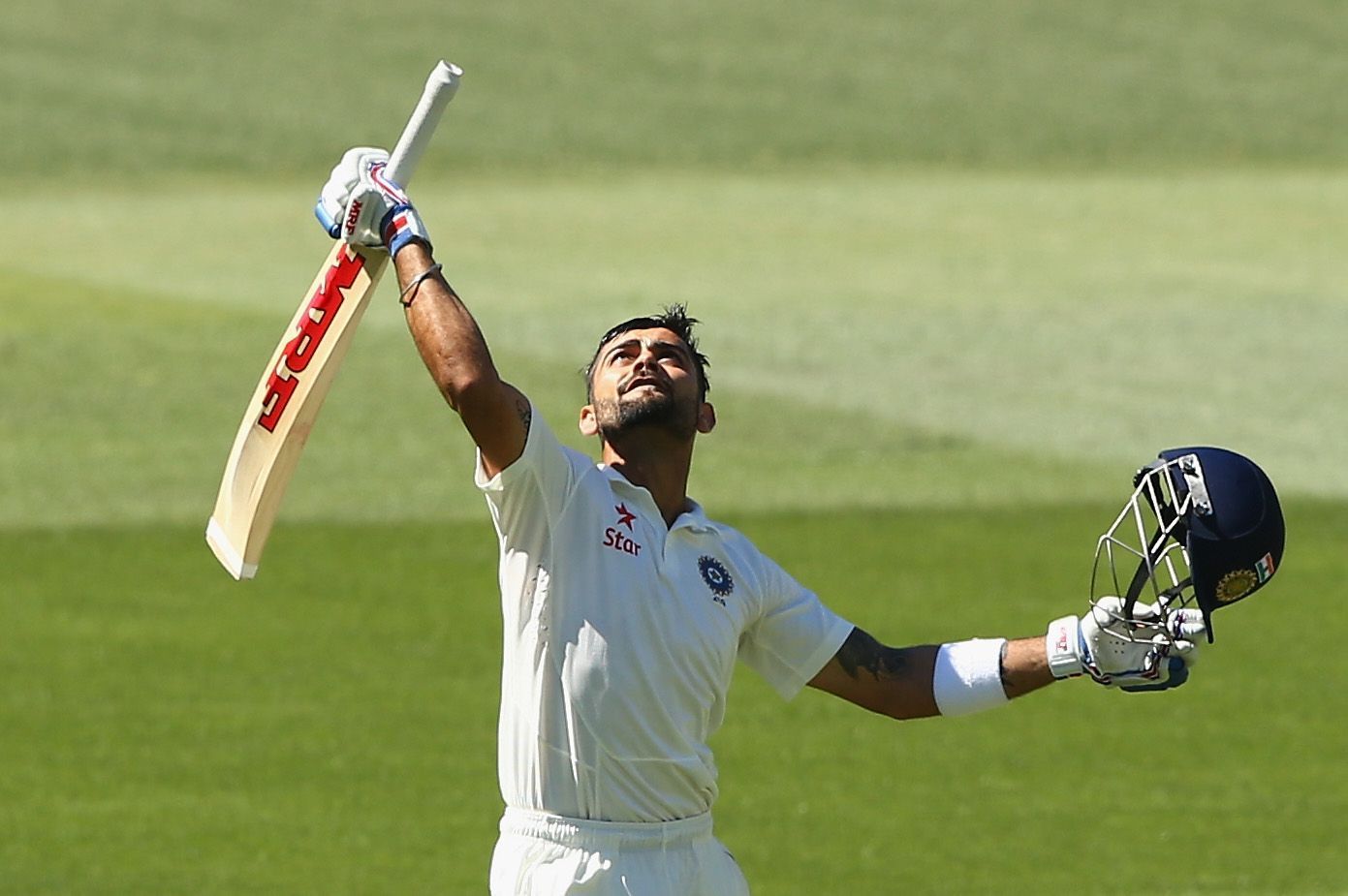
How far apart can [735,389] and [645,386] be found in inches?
568

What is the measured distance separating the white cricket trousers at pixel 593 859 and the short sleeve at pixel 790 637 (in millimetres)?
580

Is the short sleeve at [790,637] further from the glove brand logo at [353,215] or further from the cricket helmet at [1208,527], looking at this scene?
the glove brand logo at [353,215]

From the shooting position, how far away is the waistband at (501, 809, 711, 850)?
235 inches

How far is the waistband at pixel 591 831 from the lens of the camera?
5969 millimetres

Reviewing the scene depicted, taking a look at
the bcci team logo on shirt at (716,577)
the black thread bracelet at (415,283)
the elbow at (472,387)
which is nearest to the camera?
the elbow at (472,387)

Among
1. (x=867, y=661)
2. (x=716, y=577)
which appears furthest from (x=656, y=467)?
(x=867, y=661)

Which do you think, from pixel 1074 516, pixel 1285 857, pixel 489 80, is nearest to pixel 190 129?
pixel 489 80

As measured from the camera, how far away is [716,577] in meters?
6.19

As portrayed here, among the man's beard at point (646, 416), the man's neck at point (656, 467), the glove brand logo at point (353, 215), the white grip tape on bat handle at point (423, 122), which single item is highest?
the white grip tape on bat handle at point (423, 122)

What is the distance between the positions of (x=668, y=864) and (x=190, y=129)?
30783 millimetres

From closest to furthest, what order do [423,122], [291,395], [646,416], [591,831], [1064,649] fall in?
1. [591,831]
2. [646,416]
3. [1064,649]
4. [423,122]
5. [291,395]

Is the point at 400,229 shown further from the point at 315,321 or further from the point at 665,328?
the point at 665,328

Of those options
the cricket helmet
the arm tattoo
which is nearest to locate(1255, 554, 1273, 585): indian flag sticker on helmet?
the cricket helmet

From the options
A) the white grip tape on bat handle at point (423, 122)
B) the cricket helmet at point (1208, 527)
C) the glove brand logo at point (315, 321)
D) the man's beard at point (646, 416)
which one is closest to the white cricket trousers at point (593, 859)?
the man's beard at point (646, 416)
